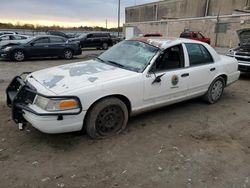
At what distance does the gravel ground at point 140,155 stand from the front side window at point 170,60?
986mm

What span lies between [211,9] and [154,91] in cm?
4419

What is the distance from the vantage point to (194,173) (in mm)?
3207

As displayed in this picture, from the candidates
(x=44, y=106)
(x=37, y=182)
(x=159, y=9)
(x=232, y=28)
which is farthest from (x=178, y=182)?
(x=159, y=9)

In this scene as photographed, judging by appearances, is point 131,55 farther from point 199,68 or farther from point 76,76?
point 199,68

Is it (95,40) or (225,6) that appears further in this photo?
(225,6)

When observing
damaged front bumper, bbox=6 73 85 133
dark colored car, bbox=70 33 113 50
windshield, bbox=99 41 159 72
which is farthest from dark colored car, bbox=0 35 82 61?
damaged front bumper, bbox=6 73 85 133

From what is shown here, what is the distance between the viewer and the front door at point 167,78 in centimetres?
436

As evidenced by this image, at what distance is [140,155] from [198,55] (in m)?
2.69

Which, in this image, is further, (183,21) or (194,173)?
(183,21)

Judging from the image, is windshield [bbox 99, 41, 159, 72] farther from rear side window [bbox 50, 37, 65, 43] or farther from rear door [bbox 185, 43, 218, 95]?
rear side window [bbox 50, 37, 65, 43]

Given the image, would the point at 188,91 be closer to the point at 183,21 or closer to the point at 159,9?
the point at 183,21

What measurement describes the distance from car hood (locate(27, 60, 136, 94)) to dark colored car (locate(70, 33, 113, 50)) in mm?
18256

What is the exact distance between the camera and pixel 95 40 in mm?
22641

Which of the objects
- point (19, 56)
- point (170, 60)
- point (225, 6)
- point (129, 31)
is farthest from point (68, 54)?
point (225, 6)
